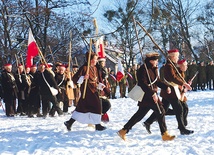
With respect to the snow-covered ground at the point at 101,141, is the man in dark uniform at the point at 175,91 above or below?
above

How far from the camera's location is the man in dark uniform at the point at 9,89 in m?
12.4

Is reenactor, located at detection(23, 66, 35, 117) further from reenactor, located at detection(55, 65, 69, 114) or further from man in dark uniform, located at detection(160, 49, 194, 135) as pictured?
man in dark uniform, located at detection(160, 49, 194, 135)

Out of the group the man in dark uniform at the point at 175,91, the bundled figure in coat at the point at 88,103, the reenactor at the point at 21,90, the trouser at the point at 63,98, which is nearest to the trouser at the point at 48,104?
the trouser at the point at 63,98

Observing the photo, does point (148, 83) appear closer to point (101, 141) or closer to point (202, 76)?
point (101, 141)

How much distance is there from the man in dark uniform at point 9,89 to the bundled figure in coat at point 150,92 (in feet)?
22.1

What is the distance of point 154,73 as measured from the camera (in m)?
6.74

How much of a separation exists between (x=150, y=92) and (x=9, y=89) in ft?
23.7

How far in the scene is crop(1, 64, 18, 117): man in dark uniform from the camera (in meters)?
12.4

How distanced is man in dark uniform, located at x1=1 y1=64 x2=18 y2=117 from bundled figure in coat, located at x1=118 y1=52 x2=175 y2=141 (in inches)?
265

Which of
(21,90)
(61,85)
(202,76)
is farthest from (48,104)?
(202,76)

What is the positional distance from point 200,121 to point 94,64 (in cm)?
287

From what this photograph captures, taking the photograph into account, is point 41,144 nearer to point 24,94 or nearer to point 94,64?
point 94,64

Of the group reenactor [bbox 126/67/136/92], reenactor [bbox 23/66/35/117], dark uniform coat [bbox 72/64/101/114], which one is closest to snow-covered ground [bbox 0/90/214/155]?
dark uniform coat [bbox 72/64/101/114]

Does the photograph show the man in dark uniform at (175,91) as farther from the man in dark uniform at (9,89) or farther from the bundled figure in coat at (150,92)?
the man in dark uniform at (9,89)
